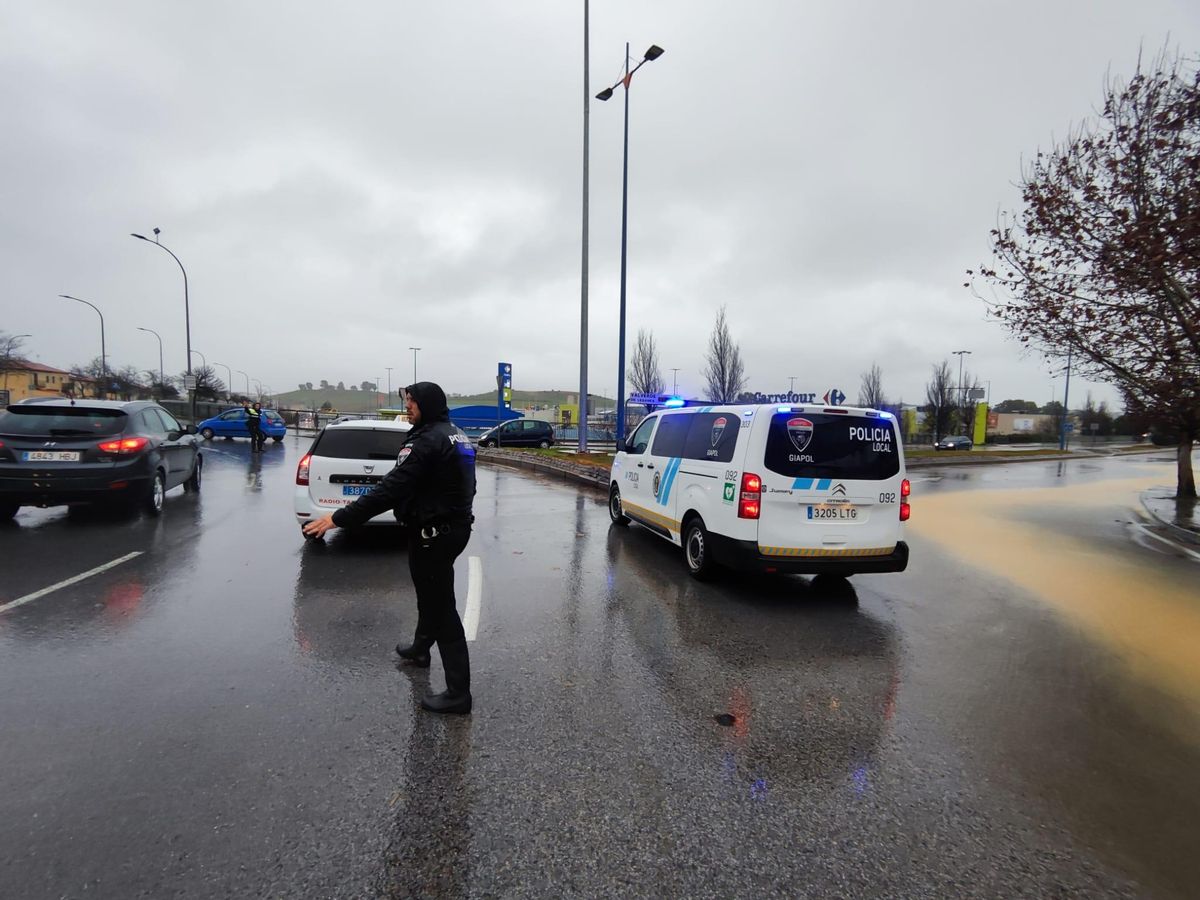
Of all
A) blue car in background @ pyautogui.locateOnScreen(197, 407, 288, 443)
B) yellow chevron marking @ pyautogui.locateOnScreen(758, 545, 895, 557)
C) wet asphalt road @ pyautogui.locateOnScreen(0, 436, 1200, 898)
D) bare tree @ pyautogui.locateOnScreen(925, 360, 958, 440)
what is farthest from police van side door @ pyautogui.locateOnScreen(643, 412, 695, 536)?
bare tree @ pyautogui.locateOnScreen(925, 360, 958, 440)

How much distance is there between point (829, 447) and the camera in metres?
5.69

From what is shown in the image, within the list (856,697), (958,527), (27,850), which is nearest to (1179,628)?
(856,697)

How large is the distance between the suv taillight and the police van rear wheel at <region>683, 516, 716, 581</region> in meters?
7.31

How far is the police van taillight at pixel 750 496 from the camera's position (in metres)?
5.53

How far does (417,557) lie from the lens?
3.46m

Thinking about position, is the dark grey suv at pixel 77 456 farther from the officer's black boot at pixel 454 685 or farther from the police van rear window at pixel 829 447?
the police van rear window at pixel 829 447

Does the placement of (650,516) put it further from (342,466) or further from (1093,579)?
(1093,579)

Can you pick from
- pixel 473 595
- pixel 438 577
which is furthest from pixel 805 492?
pixel 438 577

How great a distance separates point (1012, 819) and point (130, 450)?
9.74 meters

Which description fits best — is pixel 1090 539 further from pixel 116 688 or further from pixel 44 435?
pixel 44 435

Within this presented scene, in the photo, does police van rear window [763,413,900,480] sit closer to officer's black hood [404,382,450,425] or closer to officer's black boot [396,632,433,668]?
officer's black hood [404,382,450,425]

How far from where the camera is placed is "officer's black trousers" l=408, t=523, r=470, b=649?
11.3 feet

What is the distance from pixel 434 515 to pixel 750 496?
3.17m

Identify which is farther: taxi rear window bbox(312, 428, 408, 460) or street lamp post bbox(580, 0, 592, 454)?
street lamp post bbox(580, 0, 592, 454)
